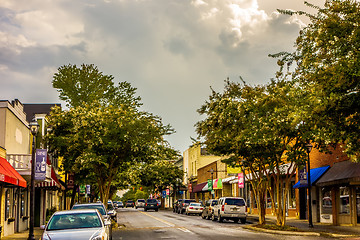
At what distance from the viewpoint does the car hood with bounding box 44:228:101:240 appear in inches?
457

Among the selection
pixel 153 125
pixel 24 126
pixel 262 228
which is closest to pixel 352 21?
pixel 262 228

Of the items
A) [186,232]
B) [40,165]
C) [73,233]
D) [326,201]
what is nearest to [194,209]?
[326,201]

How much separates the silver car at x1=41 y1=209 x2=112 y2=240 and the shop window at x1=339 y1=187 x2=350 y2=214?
2026cm

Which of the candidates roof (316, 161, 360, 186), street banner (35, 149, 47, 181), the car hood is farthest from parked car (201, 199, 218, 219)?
the car hood

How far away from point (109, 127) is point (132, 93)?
1168 cm

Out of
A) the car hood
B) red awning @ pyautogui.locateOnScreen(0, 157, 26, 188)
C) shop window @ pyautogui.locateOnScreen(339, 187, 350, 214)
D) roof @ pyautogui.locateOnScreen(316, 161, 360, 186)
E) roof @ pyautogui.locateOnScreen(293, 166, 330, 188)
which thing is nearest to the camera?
the car hood

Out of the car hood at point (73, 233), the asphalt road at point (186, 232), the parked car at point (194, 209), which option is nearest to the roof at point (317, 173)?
the asphalt road at point (186, 232)

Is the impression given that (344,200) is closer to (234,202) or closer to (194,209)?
(234,202)

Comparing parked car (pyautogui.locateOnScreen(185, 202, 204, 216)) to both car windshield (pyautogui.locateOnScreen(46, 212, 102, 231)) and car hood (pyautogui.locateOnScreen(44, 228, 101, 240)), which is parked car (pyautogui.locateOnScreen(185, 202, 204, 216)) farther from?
car hood (pyautogui.locateOnScreen(44, 228, 101, 240))

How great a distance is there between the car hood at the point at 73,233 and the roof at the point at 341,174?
56.0 ft

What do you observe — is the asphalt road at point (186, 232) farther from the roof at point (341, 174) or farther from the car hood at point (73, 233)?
the car hood at point (73, 233)

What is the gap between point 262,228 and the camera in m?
26.0

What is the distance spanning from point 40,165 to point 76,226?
10.8 meters

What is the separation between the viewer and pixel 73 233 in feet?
39.2
